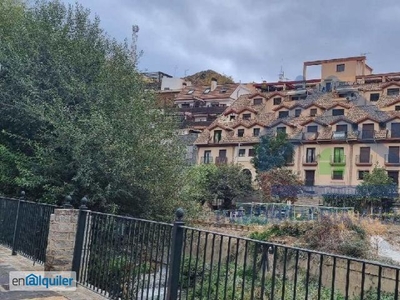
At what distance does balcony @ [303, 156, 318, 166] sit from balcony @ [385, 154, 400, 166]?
19.2ft

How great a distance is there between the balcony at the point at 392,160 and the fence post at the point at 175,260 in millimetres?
34829

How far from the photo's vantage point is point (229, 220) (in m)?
25.7

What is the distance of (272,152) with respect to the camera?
37031 mm

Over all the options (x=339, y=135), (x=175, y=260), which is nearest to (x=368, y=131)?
(x=339, y=135)

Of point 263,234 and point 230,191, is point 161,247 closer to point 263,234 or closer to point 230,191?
point 263,234

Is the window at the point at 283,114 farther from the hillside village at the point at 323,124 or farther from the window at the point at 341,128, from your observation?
the window at the point at 341,128

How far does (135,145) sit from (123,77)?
273 cm

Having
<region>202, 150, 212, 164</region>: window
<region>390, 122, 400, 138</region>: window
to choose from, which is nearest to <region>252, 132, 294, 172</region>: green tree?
<region>202, 150, 212, 164</region>: window

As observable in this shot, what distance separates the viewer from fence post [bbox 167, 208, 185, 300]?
396 cm

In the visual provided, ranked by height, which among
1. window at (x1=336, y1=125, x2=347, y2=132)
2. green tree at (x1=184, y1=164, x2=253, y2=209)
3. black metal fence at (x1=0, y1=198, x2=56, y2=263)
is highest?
window at (x1=336, y1=125, x2=347, y2=132)

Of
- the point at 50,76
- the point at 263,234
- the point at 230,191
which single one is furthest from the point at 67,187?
the point at 230,191

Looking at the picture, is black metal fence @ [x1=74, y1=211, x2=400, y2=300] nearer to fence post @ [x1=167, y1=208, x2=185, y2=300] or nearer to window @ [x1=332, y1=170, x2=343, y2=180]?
fence post @ [x1=167, y1=208, x2=185, y2=300]

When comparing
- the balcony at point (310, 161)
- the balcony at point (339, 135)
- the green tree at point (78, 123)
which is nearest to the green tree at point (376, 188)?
the balcony at point (339, 135)

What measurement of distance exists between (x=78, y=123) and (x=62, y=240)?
6448 mm
